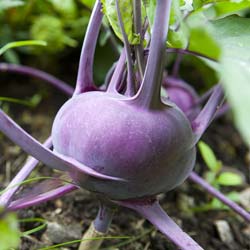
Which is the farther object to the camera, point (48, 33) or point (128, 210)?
point (48, 33)

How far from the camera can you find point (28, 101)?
4.21 ft

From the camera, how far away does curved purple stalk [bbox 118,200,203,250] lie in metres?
0.58

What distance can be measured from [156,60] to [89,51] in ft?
0.52

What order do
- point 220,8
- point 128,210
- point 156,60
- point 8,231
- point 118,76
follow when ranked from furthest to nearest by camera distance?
point 128,210, point 220,8, point 118,76, point 156,60, point 8,231

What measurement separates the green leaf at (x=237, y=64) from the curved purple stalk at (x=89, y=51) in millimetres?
154

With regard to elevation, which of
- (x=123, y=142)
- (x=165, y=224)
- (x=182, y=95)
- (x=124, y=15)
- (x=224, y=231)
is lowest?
(x=224, y=231)

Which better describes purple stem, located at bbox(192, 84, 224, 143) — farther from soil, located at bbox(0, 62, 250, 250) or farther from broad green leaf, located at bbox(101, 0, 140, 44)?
soil, located at bbox(0, 62, 250, 250)

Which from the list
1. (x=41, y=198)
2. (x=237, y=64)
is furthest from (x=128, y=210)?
(x=237, y=64)

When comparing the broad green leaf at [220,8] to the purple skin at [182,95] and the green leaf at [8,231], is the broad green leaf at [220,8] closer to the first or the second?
the purple skin at [182,95]

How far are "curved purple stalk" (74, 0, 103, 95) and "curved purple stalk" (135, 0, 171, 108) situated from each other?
4.9 inches

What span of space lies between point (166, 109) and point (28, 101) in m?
0.77

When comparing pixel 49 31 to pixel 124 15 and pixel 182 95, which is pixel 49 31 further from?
pixel 124 15

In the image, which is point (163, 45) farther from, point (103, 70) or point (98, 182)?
point (103, 70)

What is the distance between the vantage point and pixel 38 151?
0.55 metres
